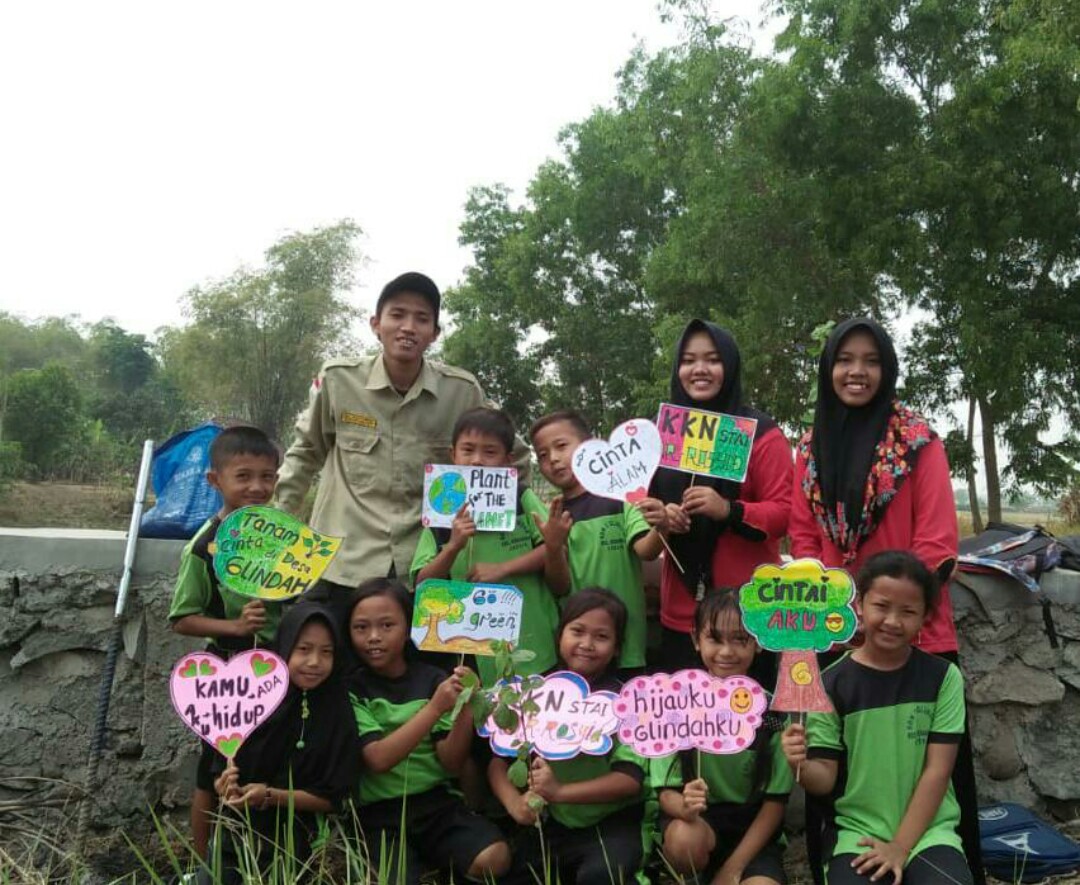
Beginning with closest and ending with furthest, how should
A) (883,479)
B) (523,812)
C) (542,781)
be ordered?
(542,781) → (523,812) → (883,479)

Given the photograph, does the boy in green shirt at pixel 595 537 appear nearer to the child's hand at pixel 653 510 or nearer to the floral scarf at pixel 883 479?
the child's hand at pixel 653 510

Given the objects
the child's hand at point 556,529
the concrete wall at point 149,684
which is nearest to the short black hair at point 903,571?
the child's hand at point 556,529

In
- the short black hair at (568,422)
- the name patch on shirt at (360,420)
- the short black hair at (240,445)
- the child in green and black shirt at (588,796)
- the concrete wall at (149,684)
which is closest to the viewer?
the child in green and black shirt at (588,796)

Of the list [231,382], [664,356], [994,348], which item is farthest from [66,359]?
[994,348]

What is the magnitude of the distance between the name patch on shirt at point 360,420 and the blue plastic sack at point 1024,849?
237 centimetres

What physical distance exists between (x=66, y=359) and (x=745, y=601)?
191ft

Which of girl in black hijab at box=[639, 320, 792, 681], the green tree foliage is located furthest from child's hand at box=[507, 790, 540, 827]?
the green tree foliage

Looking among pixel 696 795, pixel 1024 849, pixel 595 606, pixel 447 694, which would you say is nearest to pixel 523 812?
pixel 447 694

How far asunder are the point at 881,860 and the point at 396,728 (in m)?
1.39

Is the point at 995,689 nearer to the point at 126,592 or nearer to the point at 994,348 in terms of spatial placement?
the point at 126,592

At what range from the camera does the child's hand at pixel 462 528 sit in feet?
9.16

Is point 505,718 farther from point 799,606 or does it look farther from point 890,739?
point 890,739

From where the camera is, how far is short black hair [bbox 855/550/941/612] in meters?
2.47

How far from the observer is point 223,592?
9.73 ft
